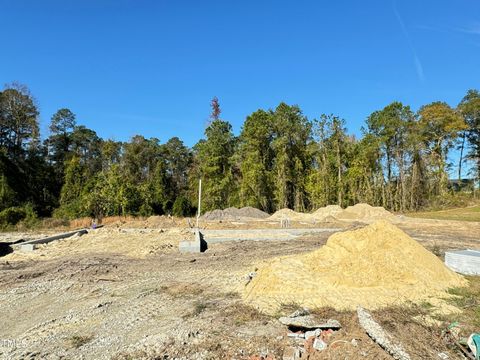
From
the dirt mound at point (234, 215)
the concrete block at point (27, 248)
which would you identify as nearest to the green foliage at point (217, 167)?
the dirt mound at point (234, 215)

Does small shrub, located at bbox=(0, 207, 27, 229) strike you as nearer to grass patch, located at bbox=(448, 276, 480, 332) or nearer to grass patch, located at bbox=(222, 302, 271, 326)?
grass patch, located at bbox=(222, 302, 271, 326)

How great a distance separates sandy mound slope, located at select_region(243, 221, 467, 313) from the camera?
6.34m

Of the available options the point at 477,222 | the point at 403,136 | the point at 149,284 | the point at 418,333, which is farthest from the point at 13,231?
the point at 403,136

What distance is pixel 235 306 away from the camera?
21.1 feet

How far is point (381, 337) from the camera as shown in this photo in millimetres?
4441

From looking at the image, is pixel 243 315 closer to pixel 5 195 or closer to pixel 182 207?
pixel 5 195

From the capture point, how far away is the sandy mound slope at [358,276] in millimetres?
6340

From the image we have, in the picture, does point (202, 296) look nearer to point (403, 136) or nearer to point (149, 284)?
point (149, 284)

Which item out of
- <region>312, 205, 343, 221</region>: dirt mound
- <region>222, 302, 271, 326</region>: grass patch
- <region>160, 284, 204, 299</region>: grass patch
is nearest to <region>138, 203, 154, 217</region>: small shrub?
<region>312, 205, 343, 221</region>: dirt mound

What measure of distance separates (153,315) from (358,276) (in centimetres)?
387

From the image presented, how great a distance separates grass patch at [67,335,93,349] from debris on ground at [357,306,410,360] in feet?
12.4

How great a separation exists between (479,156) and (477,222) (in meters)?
17.5

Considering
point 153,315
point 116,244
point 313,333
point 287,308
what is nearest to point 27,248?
point 116,244

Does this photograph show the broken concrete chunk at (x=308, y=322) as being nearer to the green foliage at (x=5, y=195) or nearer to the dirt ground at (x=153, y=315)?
the dirt ground at (x=153, y=315)
